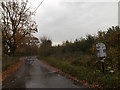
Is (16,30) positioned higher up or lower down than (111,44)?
higher up

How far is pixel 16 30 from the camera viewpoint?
35938 millimetres

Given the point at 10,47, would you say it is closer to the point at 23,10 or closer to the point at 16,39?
the point at 16,39

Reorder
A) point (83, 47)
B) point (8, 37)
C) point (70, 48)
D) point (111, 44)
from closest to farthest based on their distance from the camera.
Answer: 1. point (111, 44)
2. point (83, 47)
3. point (70, 48)
4. point (8, 37)

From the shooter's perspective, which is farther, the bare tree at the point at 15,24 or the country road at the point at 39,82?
the bare tree at the point at 15,24

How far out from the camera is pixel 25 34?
36969 mm

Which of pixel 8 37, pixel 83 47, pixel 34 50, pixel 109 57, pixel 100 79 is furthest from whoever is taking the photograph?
pixel 34 50

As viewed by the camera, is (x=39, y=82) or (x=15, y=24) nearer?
(x=39, y=82)

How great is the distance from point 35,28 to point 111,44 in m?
23.8

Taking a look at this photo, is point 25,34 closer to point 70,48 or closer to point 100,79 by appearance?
point 70,48

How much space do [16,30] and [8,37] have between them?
1963 mm

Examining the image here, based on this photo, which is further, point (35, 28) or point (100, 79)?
point (35, 28)

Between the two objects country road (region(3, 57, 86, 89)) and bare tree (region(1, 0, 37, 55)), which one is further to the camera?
bare tree (region(1, 0, 37, 55))

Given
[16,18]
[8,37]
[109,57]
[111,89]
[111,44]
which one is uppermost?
[16,18]

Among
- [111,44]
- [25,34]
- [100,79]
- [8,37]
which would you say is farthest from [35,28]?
[100,79]
